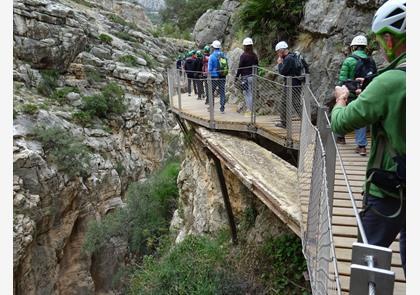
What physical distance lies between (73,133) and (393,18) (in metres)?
20.0

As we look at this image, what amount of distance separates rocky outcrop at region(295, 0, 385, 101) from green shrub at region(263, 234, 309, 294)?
156 inches

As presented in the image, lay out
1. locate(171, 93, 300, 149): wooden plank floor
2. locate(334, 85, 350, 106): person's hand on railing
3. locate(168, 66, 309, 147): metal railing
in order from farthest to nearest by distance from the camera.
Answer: locate(171, 93, 300, 149): wooden plank floor < locate(168, 66, 309, 147): metal railing < locate(334, 85, 350, 106): person's hand on railing

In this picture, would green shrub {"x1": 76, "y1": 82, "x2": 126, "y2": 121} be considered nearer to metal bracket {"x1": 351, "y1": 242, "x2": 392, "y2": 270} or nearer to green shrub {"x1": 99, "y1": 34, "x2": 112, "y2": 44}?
green shrub {"x1": 99, "y1": 34, "x2": 112, "y2": 44}

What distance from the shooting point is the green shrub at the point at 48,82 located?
21811 mm

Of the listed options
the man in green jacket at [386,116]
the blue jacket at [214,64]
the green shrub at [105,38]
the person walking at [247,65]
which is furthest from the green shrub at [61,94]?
the man in green jacket at [386,116]

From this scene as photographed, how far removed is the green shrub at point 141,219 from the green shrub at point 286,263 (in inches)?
384

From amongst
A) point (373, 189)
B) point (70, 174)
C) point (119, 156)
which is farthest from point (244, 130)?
point (119, 156)

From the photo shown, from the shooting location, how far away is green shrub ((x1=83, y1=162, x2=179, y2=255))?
16031 millimetres

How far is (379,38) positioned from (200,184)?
8964 mm

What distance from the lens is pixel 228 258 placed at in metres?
7.54

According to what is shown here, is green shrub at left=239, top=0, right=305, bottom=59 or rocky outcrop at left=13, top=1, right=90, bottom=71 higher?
rocky outcrop at left=13, top=1, right=90, bottom=71

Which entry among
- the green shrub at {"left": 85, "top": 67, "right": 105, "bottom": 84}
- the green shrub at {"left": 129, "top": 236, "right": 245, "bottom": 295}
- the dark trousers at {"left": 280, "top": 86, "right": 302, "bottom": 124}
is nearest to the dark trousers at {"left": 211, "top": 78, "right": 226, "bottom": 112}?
the dark trousers at {"left": 280, "top": 86, "right": 302, "bottom": 124}

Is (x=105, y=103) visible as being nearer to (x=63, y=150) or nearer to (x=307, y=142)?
(x=63, y=150)

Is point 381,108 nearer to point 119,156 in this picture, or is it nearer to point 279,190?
point 279,190
